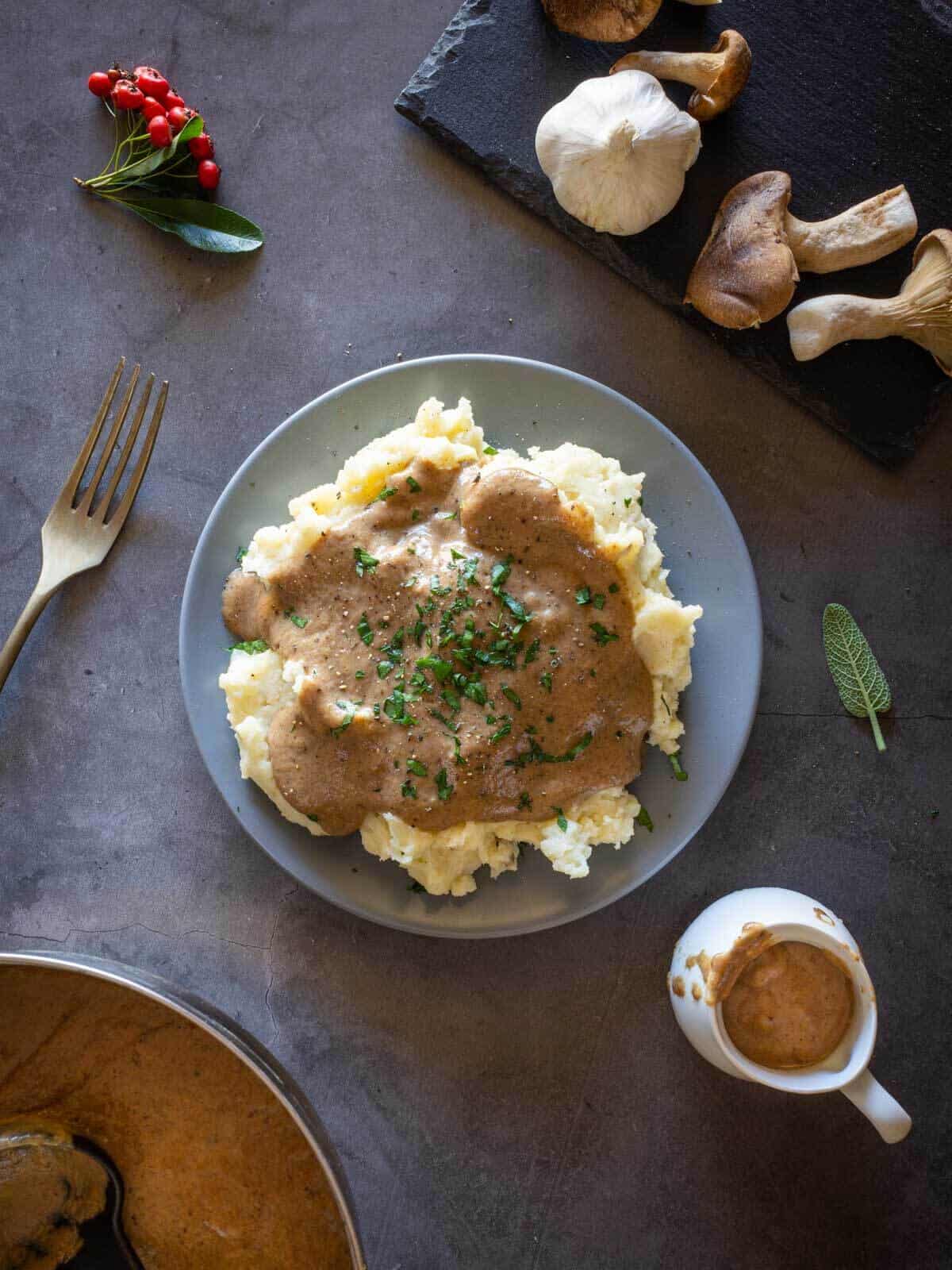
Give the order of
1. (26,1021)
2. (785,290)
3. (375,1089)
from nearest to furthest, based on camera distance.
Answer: (26,1021) < (785,290) < (375,1089)

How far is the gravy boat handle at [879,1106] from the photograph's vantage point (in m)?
2.88

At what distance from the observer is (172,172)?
3.52m

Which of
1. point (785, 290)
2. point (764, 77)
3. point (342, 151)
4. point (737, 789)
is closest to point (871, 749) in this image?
point (737, 789)

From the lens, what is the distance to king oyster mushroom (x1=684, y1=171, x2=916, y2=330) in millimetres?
3207

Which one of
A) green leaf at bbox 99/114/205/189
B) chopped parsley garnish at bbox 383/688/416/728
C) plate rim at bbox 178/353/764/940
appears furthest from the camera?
green leaf at bbox 99/114/205/189

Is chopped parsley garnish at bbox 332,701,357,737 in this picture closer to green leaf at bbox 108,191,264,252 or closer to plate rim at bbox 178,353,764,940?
plate rim at bbox 178,353,764,940

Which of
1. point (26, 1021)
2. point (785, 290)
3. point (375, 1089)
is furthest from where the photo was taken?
point (375, 1089)

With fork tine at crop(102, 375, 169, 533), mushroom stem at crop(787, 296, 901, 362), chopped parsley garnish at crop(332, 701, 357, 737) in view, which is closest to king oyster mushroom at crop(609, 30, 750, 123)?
mushroom stem at crop(787, 296, 901, 362)

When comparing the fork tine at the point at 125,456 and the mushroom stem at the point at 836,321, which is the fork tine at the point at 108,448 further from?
the mushroom stem at the point at 836,321

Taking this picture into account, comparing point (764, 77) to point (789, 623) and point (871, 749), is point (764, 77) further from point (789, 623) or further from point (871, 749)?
point (871, 749)

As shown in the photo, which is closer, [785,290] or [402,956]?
[785,290]

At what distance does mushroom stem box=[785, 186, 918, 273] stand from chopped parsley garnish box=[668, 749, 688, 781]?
1671 millimetres

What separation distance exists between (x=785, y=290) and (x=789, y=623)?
1083mm

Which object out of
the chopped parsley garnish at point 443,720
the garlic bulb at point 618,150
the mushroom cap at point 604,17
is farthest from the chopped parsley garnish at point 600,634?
the mushroom cap at point 604,17
